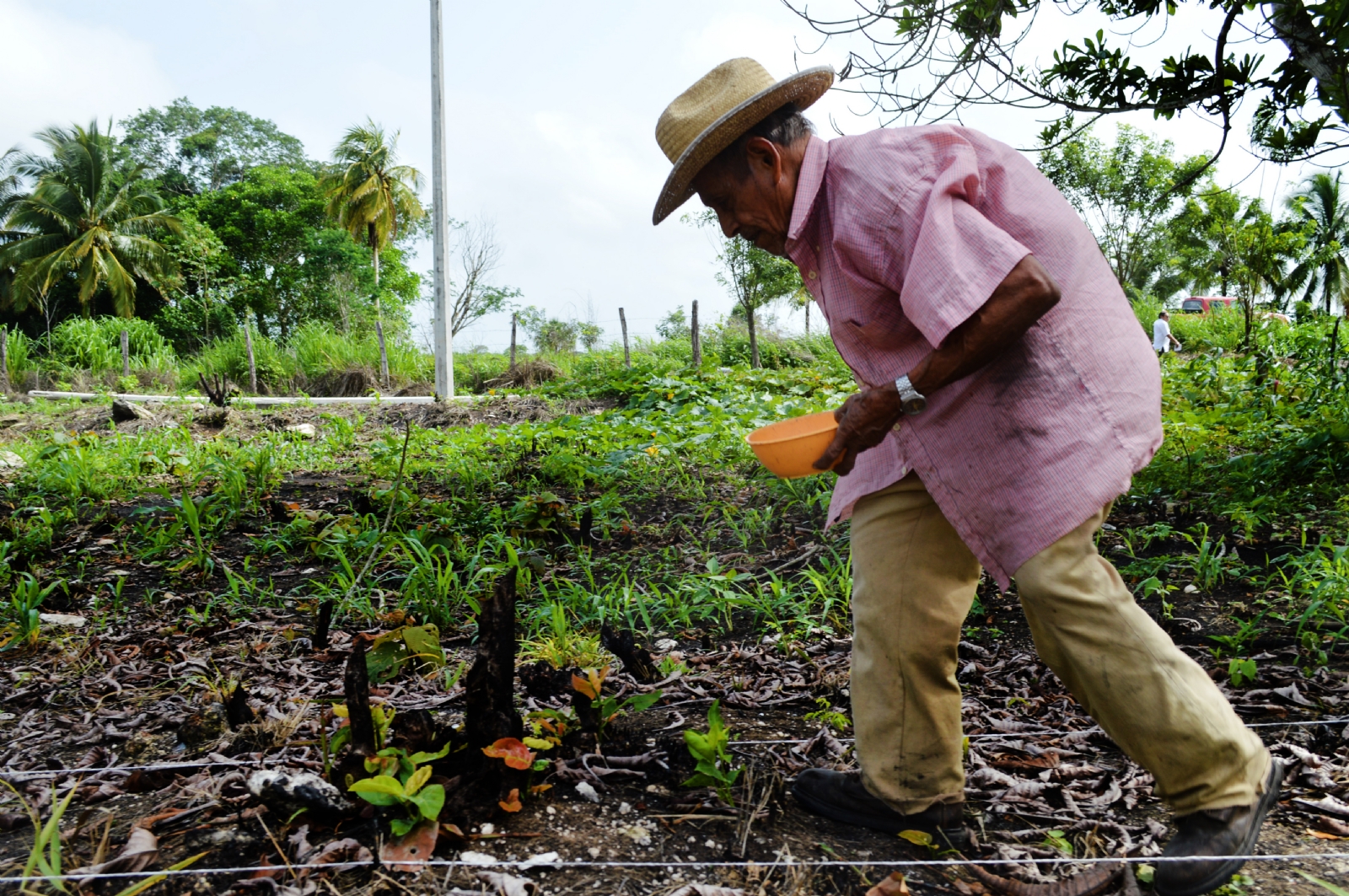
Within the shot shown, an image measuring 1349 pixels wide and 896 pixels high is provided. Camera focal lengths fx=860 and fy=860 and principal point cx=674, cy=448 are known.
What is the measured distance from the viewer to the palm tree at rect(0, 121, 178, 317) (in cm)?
2573

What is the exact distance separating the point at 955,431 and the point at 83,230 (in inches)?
1278

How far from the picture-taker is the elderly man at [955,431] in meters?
1.38

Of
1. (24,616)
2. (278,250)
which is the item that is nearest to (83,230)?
(278,250)

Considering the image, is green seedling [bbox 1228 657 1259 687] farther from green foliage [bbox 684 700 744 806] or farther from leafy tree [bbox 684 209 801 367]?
leafy tree [bbox 684 209 801 367]

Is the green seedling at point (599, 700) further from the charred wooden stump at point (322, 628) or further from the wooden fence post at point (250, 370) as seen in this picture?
the wooden fence post at point (250, 370)

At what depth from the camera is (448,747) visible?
5.49 ft

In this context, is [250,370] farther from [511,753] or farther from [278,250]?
[278,250]

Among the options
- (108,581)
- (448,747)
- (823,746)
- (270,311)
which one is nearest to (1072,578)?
(823,746)

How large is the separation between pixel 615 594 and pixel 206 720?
1.46 meters

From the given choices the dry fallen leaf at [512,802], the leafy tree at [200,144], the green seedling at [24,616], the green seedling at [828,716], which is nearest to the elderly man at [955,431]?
the green seedling at [828,716]

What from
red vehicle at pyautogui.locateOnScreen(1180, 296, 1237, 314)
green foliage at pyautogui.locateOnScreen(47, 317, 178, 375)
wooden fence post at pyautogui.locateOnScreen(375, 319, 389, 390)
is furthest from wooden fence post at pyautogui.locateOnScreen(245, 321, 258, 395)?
red vehicle at pyautogui.locateOnScreen(1180, 296, 1237, 314)

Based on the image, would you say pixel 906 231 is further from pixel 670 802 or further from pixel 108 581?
pixel 108 581

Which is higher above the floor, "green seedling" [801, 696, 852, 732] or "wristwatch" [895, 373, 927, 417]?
"wristwatch" [895, 373, 927, 417]

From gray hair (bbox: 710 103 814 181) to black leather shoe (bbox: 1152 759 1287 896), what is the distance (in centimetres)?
138
